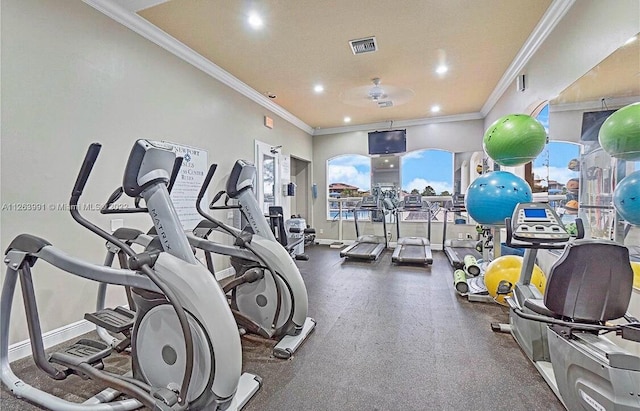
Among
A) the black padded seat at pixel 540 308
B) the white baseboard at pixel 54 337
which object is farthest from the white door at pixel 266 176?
the black padded seat at pixel 540 308

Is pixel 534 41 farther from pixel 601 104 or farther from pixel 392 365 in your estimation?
pixel 392 365

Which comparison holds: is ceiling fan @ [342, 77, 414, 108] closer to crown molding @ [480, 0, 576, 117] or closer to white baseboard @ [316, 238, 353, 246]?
crown molding @ [480, 0, 576, 117]

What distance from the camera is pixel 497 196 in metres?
2.96

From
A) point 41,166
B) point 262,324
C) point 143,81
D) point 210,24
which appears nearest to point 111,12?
point 143,81

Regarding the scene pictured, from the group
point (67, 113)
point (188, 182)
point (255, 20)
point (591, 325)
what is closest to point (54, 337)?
point (67, 113)

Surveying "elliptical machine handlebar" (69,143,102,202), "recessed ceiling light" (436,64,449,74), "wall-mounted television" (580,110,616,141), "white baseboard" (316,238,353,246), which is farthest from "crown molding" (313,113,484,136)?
"elliptical machine handlebar" (69,143,102,202)

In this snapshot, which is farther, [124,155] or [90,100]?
[124,155]

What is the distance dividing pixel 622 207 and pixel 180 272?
2.72 metres

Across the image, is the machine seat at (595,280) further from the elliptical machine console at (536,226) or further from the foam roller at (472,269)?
the foam roller at (472,269)

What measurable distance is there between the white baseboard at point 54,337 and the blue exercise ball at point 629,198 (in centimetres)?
426

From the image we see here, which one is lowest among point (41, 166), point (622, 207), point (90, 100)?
point (622, 207)

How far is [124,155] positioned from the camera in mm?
3182

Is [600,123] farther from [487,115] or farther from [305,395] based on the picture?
[487,115]

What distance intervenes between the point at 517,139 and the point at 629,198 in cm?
113
